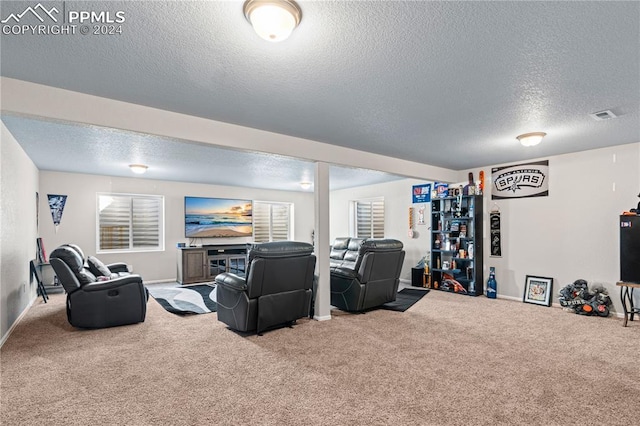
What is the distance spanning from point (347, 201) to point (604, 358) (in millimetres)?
6819

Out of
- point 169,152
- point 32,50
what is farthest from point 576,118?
point 169,152

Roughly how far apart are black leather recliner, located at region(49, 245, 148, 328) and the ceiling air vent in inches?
219

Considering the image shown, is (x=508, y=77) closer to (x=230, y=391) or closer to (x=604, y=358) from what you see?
(x=604, y=358)

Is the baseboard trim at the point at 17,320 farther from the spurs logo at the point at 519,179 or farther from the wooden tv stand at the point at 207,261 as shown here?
the spurs logo at the point at 519,179

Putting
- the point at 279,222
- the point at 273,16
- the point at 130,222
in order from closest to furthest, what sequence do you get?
the point at 273,16
the point at 130,222
the point at 279,222

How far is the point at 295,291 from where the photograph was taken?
13.7 ft

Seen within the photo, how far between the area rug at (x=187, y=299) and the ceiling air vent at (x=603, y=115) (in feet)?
17.4

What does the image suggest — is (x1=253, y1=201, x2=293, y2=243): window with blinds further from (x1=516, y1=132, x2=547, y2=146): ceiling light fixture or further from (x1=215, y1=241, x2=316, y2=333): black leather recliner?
(x1=516, y1=132, x2=547, y2=146): ceiling light fixture

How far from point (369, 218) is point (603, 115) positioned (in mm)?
5894

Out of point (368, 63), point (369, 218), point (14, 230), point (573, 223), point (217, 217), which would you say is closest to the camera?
point (368, 63)

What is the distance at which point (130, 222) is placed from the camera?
7.73 meters

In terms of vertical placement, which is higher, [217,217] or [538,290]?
[217,217]

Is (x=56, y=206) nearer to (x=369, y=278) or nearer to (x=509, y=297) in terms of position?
(x=369, y=278)

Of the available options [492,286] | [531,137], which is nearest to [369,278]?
[492,286]
